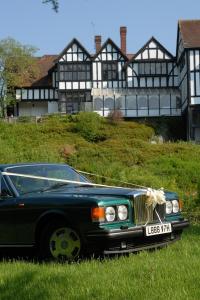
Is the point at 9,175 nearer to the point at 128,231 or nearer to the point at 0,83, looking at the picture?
the point at 128,231

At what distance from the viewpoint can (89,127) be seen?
51.2 metres

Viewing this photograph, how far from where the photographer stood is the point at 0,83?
61.0 metres

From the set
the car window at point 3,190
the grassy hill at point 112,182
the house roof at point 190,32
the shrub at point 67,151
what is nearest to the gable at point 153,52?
the house roof at point 190,32

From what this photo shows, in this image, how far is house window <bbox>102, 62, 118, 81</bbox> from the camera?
6150 cm

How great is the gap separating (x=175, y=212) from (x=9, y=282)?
3141 mm

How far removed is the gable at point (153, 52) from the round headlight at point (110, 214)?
53955mm

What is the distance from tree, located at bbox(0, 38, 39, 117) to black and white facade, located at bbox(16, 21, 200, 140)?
2.30 m

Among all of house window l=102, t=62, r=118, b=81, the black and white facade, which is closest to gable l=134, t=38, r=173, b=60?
the black and white facade

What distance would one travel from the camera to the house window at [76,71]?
61781mm

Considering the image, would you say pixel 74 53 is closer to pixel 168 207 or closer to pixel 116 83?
pixel 116 83

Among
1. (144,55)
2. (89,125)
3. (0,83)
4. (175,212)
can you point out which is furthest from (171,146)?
(175,212)

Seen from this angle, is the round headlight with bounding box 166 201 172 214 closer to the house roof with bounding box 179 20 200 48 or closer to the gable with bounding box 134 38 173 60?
the house roof with bounding box 179 20 200 48

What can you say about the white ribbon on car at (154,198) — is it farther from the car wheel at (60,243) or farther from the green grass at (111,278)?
the car wheel at (60,243)

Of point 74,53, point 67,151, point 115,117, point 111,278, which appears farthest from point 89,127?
point 111,278
